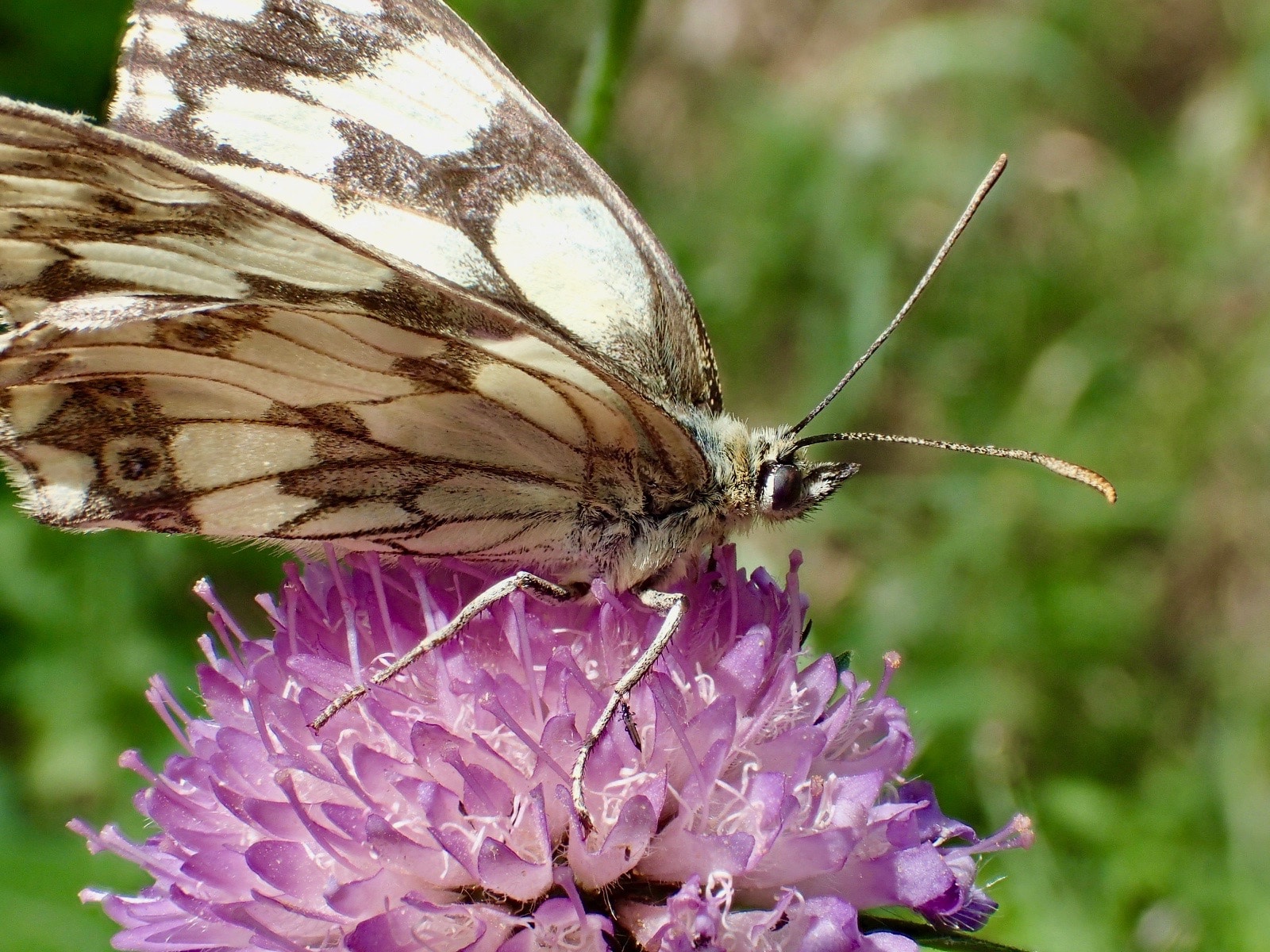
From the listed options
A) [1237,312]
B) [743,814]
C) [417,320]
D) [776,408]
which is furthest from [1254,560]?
[417,320]

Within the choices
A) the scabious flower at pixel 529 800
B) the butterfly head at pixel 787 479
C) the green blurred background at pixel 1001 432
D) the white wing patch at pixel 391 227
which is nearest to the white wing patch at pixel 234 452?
the scabious flower at pixel 529 800

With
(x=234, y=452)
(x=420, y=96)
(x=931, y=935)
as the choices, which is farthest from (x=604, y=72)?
(x=931, y=935)

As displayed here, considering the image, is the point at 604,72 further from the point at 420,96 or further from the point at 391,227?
the point at 391,227

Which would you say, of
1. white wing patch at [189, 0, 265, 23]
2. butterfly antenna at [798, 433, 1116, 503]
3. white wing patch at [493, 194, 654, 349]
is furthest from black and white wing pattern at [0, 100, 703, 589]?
white wing patch at [189, 0, 265, 23]

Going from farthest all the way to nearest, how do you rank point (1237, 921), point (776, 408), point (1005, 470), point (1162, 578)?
point (776, 408) < point (1162, 578) < point (1005, 470) < point (1237, 921)

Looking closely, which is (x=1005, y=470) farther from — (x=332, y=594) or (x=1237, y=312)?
(x=332, y=594)
